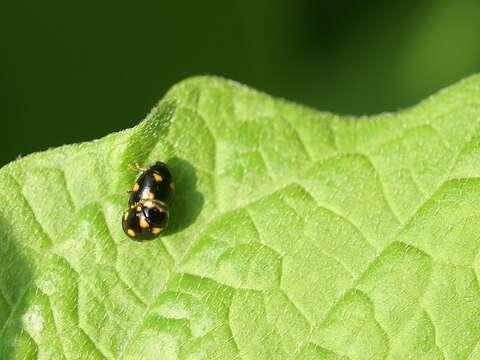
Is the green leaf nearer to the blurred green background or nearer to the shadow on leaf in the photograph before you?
the shadow on leaf

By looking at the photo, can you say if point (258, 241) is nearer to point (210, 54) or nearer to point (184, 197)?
point (184, 197)

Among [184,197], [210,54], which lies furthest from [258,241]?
[210,54]

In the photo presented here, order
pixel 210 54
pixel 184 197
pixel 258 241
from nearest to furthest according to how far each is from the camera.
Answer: pixel 258 241 → pixel 184 197 → pixel 210 54

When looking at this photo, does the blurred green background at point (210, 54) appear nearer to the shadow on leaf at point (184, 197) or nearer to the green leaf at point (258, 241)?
the shadow on leaf at point (184, 197)

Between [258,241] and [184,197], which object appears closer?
[258,241]

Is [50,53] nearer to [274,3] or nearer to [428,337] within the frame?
[274,3]

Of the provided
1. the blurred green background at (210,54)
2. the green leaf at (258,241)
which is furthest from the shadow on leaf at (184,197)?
the blurred green background at (210,54)

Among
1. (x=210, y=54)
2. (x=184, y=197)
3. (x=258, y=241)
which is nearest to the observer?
(x=258, y=241)

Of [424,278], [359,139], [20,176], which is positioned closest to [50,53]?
[20,176]
